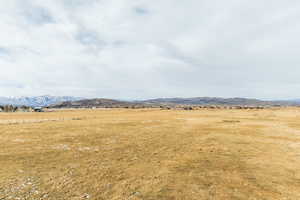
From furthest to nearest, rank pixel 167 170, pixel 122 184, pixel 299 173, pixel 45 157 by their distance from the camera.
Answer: pixel 45 157, pixel 167 170, pixel 299 173, pixel 122 184

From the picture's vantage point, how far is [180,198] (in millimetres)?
8680

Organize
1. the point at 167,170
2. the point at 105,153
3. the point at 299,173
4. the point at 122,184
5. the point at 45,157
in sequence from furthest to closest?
the point at 105,153
the point at 45,157
the point at 167,170
the point at 299,173
the point at 122,184

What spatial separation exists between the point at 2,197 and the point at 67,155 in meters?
7.46

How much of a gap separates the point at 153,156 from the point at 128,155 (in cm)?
222

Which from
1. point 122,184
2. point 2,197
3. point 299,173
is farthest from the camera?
point 299,173

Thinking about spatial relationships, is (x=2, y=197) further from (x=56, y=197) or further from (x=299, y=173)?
(x=299, y=173)

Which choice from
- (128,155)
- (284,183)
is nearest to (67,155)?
(128,155)

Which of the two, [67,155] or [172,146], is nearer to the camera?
[67,155]

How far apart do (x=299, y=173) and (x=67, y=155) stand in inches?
680

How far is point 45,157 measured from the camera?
15359 mm

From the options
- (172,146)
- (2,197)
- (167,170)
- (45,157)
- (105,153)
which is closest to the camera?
(2,197)

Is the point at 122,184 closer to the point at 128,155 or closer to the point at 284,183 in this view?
the point at 128,155

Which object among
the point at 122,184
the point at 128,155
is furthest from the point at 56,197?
the point at 128,155

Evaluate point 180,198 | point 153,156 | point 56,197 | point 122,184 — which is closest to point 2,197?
point 56,197
